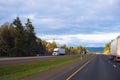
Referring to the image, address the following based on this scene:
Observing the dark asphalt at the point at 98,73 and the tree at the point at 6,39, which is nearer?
the dark asphalt at the point at 98,73

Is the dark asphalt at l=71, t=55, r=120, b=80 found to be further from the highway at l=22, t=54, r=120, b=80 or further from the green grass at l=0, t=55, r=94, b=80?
the green grass at l=0, t=55, r=94, b=80

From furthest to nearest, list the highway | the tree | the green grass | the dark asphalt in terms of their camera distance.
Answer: the tree → the green grass → the dark asphalt → the highway

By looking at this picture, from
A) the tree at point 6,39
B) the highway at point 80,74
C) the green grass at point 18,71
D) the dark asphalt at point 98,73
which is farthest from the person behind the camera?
the tree at point 6,39

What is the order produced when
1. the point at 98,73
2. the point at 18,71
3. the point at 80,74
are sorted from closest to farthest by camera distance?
1. the point at 80,74
2. the point at 98,73
3. the point at 18,71

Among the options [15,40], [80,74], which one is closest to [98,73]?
[80,74]

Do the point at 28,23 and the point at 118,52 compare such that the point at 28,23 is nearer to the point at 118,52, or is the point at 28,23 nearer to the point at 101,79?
the point at 118,52

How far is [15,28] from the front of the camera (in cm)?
11131

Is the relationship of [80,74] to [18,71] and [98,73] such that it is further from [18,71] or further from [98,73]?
[18,71]

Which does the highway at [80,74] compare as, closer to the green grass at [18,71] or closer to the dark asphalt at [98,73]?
the dark asphalt at [98,73]

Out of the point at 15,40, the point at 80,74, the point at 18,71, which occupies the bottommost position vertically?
the point at 18,71

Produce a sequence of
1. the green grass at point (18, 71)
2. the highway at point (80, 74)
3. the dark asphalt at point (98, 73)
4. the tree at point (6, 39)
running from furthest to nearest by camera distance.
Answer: the tree at point (6, 39)
the green grass at point (18, 71)
the dark asphalt at point (98, 73)
the highway at point (80, 74)

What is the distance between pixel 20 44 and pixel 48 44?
73696mm

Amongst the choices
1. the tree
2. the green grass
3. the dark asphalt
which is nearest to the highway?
the dark asphalt

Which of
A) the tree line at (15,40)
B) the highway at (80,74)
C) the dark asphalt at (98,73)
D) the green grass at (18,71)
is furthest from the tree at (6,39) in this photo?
the highway at (80,74)
